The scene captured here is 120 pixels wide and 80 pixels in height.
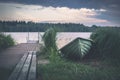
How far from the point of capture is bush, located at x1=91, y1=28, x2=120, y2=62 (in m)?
6.71

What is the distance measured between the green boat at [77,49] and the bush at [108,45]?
314 millimetres

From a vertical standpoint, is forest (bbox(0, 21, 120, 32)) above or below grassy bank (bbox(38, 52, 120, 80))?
above

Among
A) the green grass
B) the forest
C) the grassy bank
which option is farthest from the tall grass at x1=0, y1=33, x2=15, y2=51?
the green grass

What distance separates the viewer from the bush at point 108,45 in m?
6.71

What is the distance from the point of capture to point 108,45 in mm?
6809

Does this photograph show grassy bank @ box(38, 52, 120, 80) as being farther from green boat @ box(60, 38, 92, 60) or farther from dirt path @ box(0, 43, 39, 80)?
green boat @ box(60, 38, 92, 60)

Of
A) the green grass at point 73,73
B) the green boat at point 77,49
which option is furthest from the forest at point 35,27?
the green grass at point 73,73

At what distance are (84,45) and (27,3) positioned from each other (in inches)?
95.2

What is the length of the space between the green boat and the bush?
1.03 feet

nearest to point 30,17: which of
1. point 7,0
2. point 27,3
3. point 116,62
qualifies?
point 27,3

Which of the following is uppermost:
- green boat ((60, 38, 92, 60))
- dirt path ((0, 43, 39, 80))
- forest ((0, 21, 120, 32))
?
forest ((0, 21, 120, 32))

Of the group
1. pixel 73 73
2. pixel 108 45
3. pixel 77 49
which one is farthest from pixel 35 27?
pixel 73 73

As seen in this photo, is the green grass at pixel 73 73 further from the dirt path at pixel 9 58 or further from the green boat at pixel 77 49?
the green boat at pixel 77 49

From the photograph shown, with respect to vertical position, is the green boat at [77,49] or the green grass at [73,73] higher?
the green boat at [77,49]
